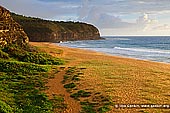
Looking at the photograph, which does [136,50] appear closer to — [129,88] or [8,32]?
[8,32]

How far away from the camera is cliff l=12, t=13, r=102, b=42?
11788cm

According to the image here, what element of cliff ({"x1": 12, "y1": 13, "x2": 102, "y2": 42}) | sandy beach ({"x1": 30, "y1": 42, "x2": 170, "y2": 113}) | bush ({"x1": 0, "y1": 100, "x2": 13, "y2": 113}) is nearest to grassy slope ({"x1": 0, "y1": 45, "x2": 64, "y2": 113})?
bush ({"x1": 0, "y1": 100, "x2": 13, "y2": 113})

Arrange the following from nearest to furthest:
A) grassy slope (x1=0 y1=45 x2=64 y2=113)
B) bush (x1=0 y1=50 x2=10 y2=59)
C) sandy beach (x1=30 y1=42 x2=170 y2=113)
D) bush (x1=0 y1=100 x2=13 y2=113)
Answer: bush (x1=0 y1=100 x2=13 y2=113)
grassy slope (x1=0 y1=45 x2=64 y2=113)
sandy beach (x1=30 y1=42 x2=170 y2=113)
bush (x1=0 y1=50 x2=10 y2=59)

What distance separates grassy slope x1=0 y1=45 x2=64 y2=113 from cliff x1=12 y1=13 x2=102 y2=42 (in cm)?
8288

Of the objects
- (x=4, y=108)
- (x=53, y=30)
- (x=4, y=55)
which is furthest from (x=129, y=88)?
(x=53, y=30)

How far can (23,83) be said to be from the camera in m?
20.8

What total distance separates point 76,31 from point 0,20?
140755 mm

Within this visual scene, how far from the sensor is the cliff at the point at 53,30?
11788 centimetres

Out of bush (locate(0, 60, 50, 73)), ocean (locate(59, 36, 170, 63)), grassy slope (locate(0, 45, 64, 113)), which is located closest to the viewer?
grassy slope (locate(0, 45, 64, 113))

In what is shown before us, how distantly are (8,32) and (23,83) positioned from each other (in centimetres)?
1317

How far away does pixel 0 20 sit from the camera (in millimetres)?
32156

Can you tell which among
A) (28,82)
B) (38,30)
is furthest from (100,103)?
(38,30)

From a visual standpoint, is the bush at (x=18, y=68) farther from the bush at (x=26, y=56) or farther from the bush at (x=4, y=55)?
the bush at (x=26, y=56)

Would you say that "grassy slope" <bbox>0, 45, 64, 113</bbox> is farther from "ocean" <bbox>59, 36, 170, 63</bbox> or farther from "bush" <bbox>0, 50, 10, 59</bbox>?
"ocean" <bbox>59, 36, 170, 63</bbox>
